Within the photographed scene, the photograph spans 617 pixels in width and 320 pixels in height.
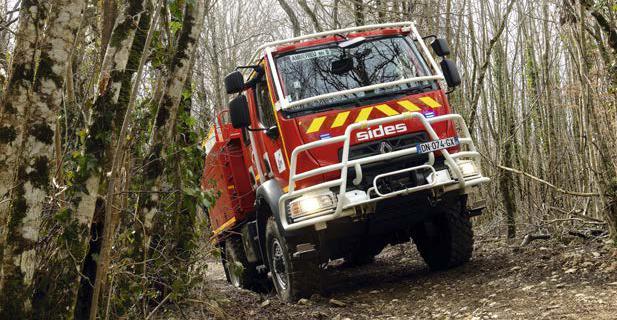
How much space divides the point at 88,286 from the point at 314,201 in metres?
2.31

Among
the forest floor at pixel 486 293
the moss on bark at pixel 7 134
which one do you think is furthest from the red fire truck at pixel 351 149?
the moss on bark at pixel 7 134

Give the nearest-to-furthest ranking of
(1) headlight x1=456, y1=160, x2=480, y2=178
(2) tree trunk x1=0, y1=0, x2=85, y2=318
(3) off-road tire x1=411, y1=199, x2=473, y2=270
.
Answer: (2) tree trunk x1=0, y1=0, x2=85, y2=318 < (1) headlight x1=456, y1=160, x2=480, y2=178 < (3) off-road tire x1=411, y1=199, x2=473, y2=270

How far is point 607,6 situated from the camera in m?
6.04

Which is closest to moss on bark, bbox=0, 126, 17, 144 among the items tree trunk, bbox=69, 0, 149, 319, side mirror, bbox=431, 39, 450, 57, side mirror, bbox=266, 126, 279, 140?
tree trunk, bbox=69, 0, 149, 319

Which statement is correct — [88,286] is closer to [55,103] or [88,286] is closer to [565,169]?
[55,103]

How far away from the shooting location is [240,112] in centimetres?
659

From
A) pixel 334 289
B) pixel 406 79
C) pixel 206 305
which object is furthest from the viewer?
pixel 334 289

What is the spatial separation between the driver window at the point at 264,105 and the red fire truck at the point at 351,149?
1cm

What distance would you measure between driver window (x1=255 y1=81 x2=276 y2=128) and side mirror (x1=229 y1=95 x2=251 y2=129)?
0.28 m

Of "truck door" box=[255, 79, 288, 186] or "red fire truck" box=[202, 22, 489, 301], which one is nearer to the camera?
"red fire truck" box=[202, 22, 489, 301]

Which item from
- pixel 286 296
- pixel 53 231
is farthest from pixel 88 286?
pixel 286 296

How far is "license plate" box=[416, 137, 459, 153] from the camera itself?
6.11 m

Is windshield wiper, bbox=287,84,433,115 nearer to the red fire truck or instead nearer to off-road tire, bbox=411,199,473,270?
the red fire truck

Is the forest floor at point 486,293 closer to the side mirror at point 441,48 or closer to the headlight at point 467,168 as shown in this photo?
the headlight at point 467,168
